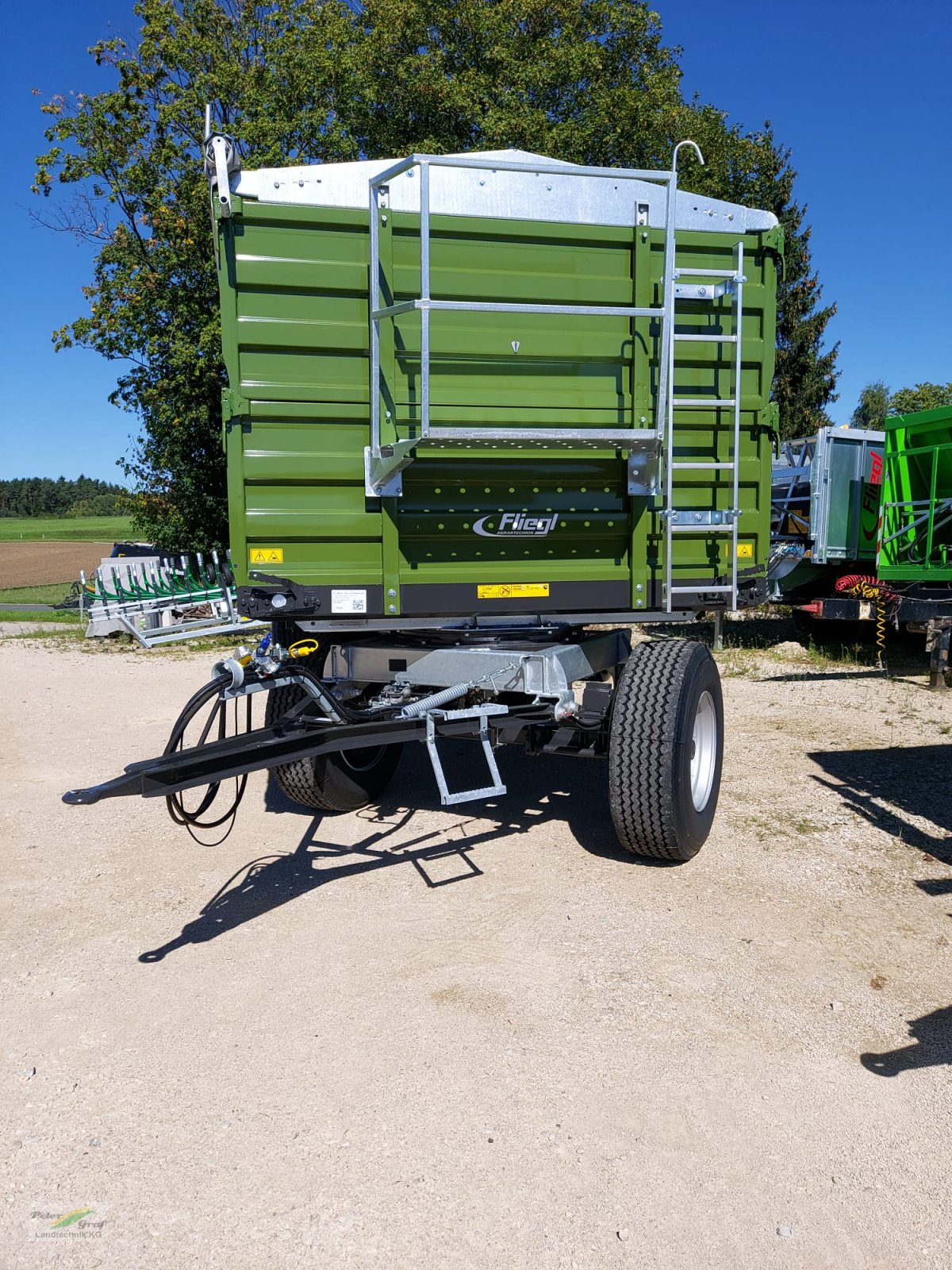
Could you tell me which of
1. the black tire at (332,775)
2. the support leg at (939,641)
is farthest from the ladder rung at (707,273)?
the support leg at (939,641)

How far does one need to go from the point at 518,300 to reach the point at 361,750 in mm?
2685

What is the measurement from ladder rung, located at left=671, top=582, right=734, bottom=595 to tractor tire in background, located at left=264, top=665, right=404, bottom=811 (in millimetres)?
2007

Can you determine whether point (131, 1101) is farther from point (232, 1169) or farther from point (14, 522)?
point (14, 522)

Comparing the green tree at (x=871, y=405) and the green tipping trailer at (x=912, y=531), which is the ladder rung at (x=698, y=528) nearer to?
the green tipping trailer at (x=912, y=531)

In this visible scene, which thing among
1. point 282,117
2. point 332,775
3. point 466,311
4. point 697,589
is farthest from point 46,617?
point 697,589

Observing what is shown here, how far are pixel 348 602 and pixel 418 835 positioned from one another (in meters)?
1.50

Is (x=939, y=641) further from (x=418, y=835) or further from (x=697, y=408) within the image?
(x=418, y=835)

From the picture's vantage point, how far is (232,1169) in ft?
8.52

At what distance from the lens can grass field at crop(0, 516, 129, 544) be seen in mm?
60269

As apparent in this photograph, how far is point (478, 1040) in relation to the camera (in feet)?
10.6

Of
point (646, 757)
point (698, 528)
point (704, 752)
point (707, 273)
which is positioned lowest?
point (704, 752)

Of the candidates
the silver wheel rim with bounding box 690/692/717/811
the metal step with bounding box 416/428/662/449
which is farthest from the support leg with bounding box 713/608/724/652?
the metal step with bounding box 416/428/662/449

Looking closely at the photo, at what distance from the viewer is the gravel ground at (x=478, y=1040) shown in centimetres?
241

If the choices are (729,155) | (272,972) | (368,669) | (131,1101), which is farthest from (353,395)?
(729,155)
